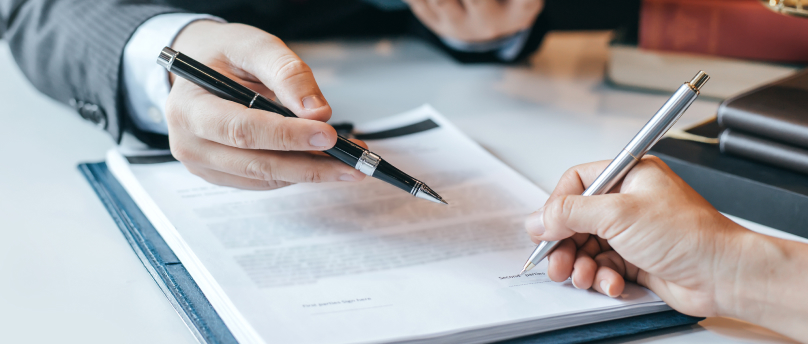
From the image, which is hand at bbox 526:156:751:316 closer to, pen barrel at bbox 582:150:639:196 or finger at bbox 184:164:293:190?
pen barrel at bbox 582:150:639:196

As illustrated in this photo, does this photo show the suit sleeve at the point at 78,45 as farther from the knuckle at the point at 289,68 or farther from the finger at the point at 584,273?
the finger at the point at 584,273

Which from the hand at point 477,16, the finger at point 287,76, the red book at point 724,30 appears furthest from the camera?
the hand at point 477,16

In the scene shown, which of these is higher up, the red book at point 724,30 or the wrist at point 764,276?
the red book at point 724,30

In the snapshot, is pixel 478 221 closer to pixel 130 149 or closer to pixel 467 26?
pixel 130 149

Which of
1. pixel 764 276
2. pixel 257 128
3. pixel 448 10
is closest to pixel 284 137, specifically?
pixel 257 128

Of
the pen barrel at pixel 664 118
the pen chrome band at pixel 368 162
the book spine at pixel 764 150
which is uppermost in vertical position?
the pen barrel at pixel 664 118

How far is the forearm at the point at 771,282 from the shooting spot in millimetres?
399

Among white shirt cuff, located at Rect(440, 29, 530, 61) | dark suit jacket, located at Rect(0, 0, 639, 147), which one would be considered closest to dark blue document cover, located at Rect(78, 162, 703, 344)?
dark suit jacket, located at Rect(0, 0, 639, 147)

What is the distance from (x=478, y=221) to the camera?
1.84ft

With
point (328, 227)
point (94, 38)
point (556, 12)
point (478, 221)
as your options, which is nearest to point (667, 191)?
point (478, 221)

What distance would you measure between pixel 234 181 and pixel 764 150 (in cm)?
51

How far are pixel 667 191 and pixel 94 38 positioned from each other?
0.68 m

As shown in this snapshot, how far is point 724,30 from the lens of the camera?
2.87 ft

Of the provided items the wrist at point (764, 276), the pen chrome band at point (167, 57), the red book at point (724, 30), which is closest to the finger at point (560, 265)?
the wrist at point (764, 276)
